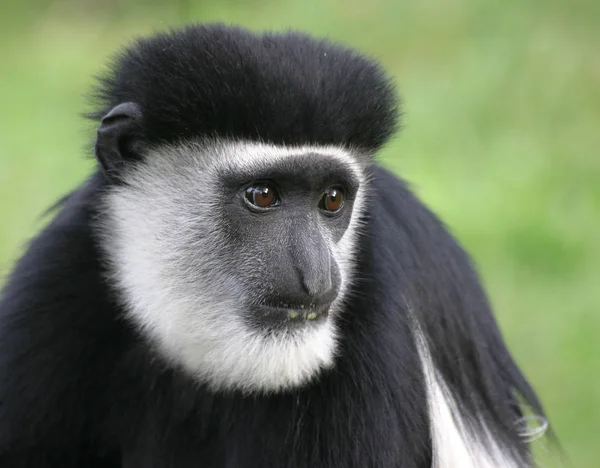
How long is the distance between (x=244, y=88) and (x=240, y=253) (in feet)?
1.20

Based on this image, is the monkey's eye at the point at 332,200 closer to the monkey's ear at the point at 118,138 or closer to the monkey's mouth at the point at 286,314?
the monkey's mouth at the point at 286,314

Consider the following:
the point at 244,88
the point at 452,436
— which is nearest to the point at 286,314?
the point at 244,88

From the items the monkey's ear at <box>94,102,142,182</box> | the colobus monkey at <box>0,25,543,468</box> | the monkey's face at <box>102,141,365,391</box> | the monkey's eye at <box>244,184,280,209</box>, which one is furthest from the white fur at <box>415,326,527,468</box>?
the monkey's ear at <box>94,102,142,182</box>

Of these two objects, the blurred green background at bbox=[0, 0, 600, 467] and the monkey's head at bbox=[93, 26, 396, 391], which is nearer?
the monkey's head at bbox=[93, 26, 396, 391]

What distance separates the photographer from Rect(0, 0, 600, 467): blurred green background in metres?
4.82

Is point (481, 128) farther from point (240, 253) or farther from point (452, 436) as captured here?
point (240, 253)

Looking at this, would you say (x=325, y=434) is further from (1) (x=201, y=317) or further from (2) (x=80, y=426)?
(2) (x=80, y=426)

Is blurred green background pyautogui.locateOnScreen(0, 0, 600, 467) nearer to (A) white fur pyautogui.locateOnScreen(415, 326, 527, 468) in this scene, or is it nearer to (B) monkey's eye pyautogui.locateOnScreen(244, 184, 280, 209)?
(A) white fur pyautogui.locateOnScreen(415, 326, 527, 468)

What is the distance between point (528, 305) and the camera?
194 inches

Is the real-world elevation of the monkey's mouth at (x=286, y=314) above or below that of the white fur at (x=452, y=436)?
above

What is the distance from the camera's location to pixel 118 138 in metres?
2.53

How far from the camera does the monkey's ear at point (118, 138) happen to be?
8.14 feet

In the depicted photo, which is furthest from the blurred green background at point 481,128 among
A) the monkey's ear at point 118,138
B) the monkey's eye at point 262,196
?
the monkey's ear at point 118,138

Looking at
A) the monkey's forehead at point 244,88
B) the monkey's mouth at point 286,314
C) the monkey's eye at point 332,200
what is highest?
the monkey's forehead at point 244,88
